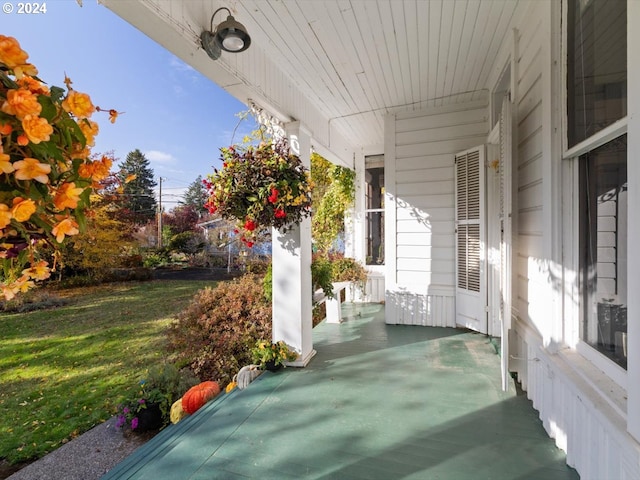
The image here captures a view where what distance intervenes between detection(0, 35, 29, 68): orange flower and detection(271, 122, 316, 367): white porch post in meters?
2.36

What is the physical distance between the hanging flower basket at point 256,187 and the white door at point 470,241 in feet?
7.38

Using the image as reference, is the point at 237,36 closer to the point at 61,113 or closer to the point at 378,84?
the point at 61,113

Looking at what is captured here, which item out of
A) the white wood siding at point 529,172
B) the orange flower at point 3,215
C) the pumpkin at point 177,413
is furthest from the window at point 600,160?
the pumpkin at point 177,413

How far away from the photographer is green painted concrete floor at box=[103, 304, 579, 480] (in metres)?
1.65

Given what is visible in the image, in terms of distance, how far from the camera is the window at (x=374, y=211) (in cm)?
559

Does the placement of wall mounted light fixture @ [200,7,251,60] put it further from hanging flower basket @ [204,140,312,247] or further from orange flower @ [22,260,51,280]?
orange flower @ [22,260,51,280]

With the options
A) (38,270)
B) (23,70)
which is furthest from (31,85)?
(38,270)

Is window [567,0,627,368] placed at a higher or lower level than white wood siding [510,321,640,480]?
higher

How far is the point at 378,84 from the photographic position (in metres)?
3.35

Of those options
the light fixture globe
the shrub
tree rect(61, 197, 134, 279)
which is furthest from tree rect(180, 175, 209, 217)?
the light fixture globe

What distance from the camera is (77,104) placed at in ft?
2.23

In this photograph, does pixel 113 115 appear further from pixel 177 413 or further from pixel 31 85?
pixel 177 413

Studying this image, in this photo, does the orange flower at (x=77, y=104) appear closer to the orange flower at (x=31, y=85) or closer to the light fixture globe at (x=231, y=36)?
the orange flower at (x=31, y=85)

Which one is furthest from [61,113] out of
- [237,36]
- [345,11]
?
[345,11]
